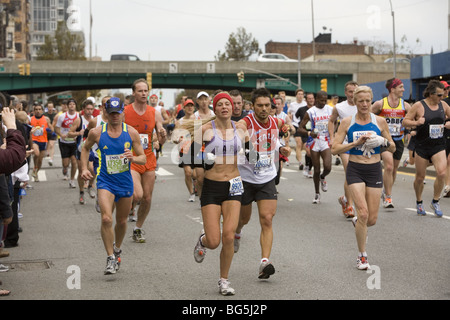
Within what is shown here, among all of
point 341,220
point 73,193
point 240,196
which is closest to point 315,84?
point 73,193

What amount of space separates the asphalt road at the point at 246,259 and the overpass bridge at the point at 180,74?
55.6m

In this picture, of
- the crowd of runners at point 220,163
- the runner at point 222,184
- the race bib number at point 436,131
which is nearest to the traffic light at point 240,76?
the race bib number at point 436,131

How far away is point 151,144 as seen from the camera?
11.2 meters

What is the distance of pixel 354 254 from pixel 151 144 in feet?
11.2

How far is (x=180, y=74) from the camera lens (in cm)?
7062

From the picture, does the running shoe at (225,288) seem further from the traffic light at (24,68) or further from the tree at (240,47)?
the tree at (240,47)

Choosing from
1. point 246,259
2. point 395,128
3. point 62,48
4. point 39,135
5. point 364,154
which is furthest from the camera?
point 62,48

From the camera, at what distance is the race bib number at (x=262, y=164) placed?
27.1 ft

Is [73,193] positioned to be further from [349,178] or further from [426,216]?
[349,178]

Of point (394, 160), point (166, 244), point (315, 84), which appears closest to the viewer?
point (166, 244)

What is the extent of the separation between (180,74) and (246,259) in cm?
6215

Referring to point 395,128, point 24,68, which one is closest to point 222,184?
point 395,128

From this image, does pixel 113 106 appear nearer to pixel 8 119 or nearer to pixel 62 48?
pixel 8 119

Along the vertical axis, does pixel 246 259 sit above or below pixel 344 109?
below
